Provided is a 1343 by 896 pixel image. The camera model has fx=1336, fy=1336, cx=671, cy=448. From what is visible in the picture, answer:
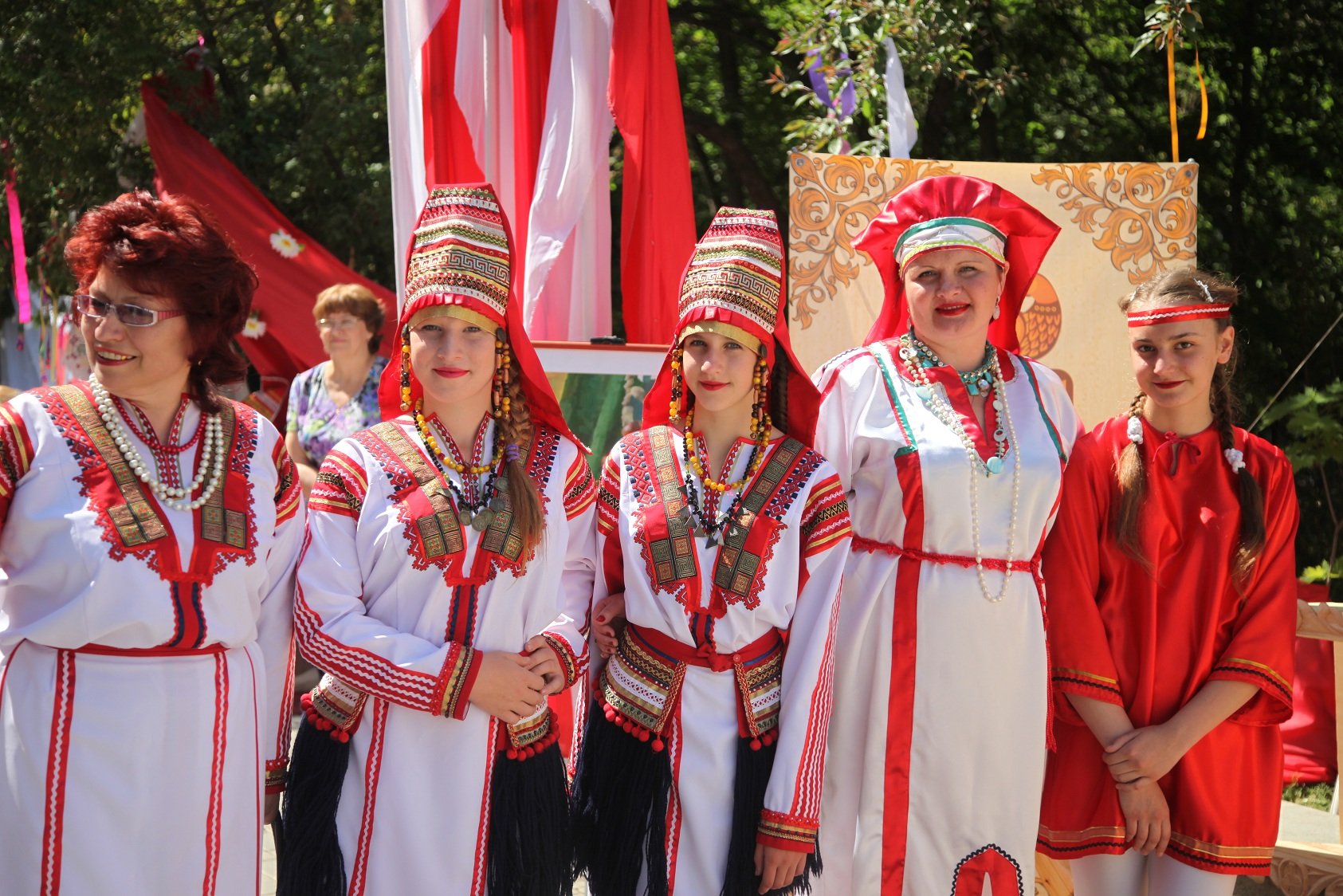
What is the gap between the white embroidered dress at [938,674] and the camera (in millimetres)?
3078

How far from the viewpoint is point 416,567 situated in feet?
8.75

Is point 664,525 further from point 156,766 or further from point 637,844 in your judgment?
point 156,766

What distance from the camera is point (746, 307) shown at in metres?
2.93

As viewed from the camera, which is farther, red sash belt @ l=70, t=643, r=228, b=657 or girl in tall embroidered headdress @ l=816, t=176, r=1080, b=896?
girl in tall embroidered headdress @ l=816, t=176, r=1080, b=896

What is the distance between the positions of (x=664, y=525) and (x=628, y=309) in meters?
2.11

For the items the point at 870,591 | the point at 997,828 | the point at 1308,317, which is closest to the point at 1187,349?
the point at 870,591

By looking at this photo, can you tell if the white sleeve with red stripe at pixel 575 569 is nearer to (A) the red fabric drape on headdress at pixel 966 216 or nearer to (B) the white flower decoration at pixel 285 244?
(A) the red fabric drape on headdress at pixel 966 216

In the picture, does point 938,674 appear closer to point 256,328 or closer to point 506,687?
point 506,687

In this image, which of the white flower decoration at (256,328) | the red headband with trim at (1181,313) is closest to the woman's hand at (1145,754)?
the red headband with trim at (1181,313)

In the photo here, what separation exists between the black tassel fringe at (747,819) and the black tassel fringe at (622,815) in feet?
0.47

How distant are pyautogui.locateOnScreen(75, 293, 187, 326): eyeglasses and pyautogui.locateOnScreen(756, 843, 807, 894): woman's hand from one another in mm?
1593

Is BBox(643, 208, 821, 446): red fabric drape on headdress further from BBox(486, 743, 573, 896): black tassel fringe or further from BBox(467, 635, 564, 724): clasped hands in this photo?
BBox(486, 743, 573, 896): black tassel fringe

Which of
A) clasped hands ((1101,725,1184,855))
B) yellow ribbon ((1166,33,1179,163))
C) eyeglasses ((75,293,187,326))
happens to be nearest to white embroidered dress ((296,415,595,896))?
eyeglasses ((75,293,187,326))

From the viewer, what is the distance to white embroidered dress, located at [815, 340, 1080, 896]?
3078 millimetres
